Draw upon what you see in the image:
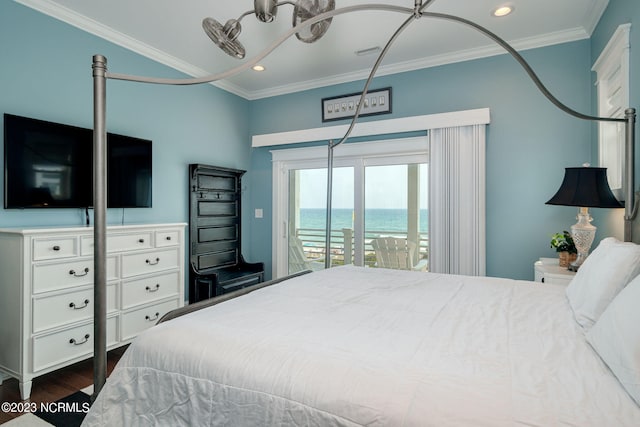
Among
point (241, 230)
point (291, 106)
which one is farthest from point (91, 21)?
point (241, 230)

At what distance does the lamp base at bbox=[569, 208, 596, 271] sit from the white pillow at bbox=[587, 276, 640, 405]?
1587 mm

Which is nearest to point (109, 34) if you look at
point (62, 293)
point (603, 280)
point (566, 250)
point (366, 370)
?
point (62, 293)

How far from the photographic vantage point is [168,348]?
108 cm

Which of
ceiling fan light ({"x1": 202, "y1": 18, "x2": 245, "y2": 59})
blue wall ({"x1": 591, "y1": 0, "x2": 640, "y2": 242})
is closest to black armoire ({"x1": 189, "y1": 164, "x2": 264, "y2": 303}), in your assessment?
ceiling fan light ({"x1": 202, "y1": 18, "x2": 245, "y2": 59})

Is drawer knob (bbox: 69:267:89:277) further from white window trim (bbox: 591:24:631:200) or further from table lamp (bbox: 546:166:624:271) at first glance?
white window trim (bbox: 591:24:631:200)

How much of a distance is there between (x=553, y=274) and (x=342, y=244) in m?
2.23

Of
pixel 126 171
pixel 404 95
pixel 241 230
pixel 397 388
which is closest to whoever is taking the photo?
pixel 397 388

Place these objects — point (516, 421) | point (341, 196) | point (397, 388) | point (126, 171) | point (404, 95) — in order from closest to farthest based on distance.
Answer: point (516, 421) → point (397, 388) → point (126, 171) → point (404, 95) → point (341, 196)

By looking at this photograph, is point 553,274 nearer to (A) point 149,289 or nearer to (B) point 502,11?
(B) point 502,11

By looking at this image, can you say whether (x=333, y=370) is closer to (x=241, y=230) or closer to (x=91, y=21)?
(x=91, y=21)

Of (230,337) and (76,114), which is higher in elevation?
(76,114)

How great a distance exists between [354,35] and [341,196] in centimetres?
177

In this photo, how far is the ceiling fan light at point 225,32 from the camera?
210 centimetres

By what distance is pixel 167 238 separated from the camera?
300 centimetres
